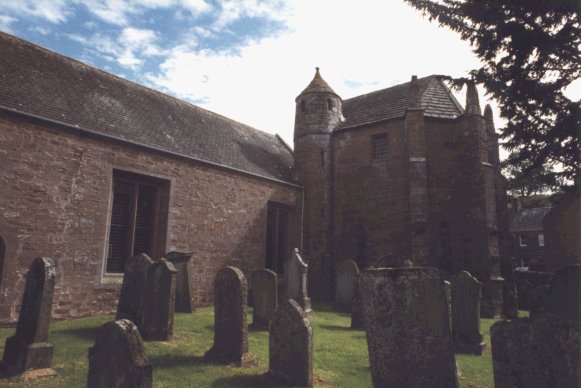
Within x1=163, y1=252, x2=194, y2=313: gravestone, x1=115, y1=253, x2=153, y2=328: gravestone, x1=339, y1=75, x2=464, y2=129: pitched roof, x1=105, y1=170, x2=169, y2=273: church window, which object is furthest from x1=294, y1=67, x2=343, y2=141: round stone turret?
x1=115, y1=253, x2=153, y2=328: gravestone

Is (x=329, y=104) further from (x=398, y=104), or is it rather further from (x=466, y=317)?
(x=466, y=317)

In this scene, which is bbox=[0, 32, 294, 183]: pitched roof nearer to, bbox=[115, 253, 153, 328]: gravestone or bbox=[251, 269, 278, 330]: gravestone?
bbox=[115, 253, 153, 328]: gravestone

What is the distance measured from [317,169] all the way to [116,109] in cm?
902

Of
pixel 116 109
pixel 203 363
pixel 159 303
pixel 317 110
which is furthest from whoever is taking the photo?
pixel 317 110

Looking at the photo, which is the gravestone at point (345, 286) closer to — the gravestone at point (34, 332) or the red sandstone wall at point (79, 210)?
the red sandstone wall at point (79, 210)

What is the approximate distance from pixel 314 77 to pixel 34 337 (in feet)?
55.0

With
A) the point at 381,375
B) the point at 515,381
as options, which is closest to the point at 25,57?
the point at 381,375

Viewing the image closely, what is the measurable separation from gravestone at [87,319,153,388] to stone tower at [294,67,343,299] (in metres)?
13.4

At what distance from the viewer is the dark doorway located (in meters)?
16.6

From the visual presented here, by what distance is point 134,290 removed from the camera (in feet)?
25.2

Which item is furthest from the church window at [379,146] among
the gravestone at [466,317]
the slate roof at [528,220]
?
the slate roof at [528,220]

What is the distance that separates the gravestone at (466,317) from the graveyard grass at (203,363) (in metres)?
0.30

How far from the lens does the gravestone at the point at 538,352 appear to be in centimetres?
315

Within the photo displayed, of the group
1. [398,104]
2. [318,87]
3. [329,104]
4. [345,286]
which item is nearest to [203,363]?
[345,286]
